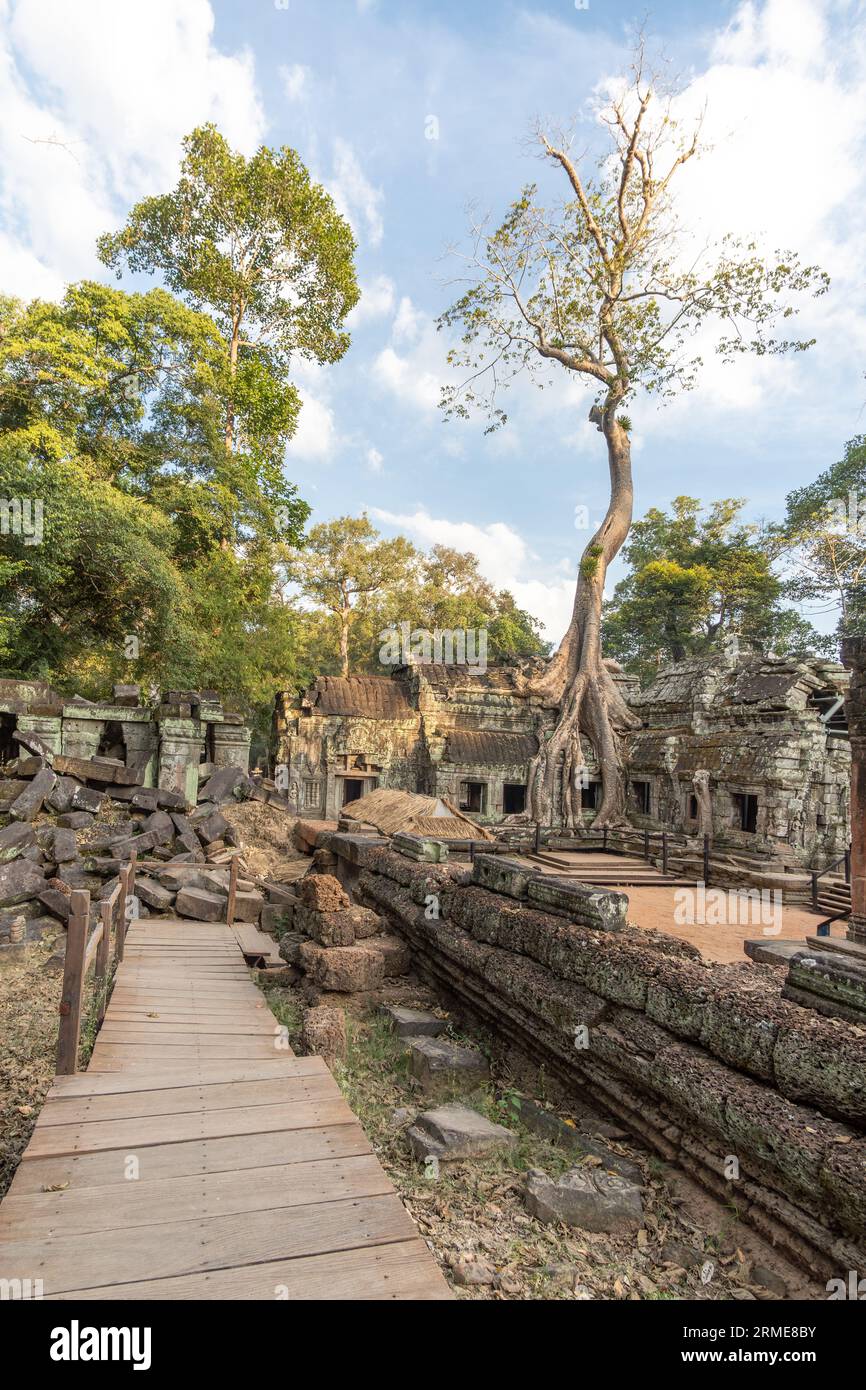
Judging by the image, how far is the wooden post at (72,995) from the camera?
3.87 meters

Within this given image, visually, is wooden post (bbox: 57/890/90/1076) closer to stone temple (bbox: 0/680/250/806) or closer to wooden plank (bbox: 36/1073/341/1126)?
wooden plank (bbox: 36/1073/341/1126)

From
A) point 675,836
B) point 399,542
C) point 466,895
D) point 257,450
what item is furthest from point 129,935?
point 399,542

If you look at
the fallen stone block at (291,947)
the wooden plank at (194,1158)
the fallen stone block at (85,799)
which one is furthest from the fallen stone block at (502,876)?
the fallen stone block at (85,799)

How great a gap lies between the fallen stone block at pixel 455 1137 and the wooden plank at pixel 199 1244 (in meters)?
1.12

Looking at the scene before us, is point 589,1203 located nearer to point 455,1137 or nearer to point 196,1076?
point 455,1137

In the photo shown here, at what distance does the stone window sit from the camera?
71.4ft

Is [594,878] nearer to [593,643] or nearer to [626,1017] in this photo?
[626,1017]

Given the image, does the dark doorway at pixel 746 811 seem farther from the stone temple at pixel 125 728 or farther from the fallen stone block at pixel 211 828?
the stone temple at pixel 125 728

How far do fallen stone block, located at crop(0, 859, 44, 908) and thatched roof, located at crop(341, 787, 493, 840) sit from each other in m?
4.58

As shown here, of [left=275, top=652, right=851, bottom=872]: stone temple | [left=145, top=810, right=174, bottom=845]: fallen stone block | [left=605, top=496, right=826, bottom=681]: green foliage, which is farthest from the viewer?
[left=605, top=496, right=826, bottom=681]: green foliage

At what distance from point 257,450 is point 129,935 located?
19128 mm

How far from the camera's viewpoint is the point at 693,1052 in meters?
3.51

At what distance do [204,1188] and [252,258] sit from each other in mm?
27094

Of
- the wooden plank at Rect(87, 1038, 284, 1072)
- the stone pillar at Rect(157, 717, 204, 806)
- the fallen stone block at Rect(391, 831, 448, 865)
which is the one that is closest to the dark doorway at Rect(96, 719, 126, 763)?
the stone pillar at Rect(157, 717, 204, 806)
